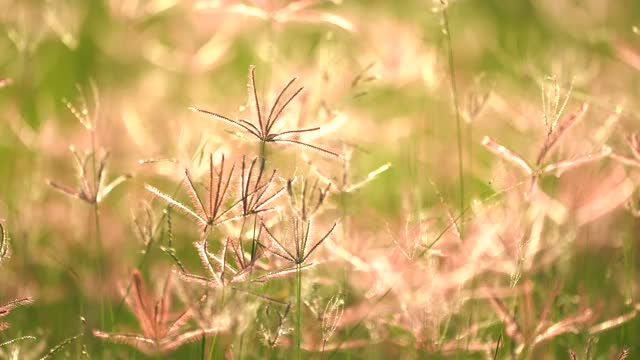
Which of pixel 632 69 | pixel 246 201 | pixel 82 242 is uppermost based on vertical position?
pixel 632 69

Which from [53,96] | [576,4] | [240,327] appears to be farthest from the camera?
[576,4]

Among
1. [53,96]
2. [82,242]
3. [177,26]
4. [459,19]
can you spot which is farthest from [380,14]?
[82,242]

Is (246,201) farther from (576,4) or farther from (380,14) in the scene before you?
(576,4)

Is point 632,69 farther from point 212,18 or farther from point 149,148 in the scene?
point 149,148

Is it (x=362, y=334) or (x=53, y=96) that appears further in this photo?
(x=53, y=96)

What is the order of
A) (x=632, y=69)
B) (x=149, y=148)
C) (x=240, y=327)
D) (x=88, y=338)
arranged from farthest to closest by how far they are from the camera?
(x=632, y=69), (x=149, y=148), (x=88, y=338), (x=240, y=327)

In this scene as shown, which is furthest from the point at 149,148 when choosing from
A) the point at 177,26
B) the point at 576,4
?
the point at 576,4

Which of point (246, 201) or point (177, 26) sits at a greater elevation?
point (177, 26)
